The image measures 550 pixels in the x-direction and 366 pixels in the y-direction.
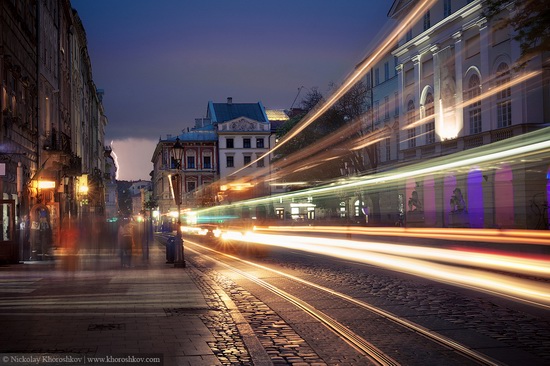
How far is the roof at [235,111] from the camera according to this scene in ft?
389

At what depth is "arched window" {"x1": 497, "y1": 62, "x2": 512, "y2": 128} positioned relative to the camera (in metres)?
43.0

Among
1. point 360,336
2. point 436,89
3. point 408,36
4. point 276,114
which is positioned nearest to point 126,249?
point 360,336

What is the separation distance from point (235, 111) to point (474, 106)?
248 ft

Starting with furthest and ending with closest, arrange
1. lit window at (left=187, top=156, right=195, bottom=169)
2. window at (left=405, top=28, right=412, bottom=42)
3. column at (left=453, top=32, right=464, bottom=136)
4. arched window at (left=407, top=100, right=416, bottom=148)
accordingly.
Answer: lit window at (left=187, top=156, right=195, bottom=169)
window at (left=405, top=28, right=412, bottom=42)
arched window at (left=407, top=100, right=416, bottom=148)
column at (left=453, top=32, right=464, bottom=136)

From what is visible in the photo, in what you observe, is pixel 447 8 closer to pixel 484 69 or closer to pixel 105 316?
pixel 484 69

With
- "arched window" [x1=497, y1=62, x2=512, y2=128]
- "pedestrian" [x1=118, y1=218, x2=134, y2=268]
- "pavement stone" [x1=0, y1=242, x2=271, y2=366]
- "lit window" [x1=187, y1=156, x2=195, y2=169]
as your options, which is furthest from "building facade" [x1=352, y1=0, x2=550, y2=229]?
"lit window" [x1=187, y1=156, x2=195, y2=169]

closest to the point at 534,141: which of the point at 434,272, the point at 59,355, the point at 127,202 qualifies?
the point at 434,272

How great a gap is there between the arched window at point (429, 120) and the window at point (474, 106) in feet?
17.9

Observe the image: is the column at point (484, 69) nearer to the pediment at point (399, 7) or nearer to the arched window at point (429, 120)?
the arched window at point (429, 120)

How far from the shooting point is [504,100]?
43.3 m

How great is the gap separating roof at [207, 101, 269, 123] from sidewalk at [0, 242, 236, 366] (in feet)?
326

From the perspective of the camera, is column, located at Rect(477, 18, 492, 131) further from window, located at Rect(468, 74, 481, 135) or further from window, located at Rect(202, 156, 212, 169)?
window, located at Rect(202, 156, 212, 169)

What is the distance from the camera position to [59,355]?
8.13m

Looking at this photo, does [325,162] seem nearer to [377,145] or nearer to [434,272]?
[377,145]
